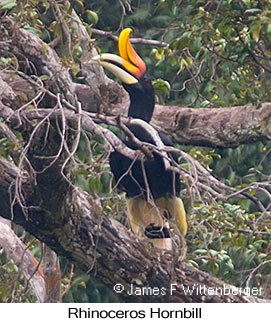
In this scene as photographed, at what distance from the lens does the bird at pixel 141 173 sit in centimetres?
399

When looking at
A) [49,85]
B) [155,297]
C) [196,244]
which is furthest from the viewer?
[196,244]

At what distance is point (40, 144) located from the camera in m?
3.21

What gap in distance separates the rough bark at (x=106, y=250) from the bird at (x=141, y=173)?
36 cm

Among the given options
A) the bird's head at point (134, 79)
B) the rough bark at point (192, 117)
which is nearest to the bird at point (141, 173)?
the bird's head at point (134, 79)

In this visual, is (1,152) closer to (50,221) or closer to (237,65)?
(50,221)

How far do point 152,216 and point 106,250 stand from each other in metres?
0.69

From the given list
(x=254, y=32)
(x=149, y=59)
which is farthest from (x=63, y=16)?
(x=149, y=59)

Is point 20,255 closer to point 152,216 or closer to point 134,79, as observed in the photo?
point 152,216

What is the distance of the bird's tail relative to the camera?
4.05m

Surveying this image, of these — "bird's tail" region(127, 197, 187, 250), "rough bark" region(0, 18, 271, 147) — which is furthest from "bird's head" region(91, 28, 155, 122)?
"bird's tail" region(127, 197, 187, 250)

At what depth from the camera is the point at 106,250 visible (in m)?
3.49

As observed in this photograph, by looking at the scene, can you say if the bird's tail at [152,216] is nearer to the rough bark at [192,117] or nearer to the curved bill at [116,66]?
the rough bark at [192,117]

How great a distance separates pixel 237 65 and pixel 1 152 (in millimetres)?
1044

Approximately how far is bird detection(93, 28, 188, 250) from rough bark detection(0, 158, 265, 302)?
14.2 inches
